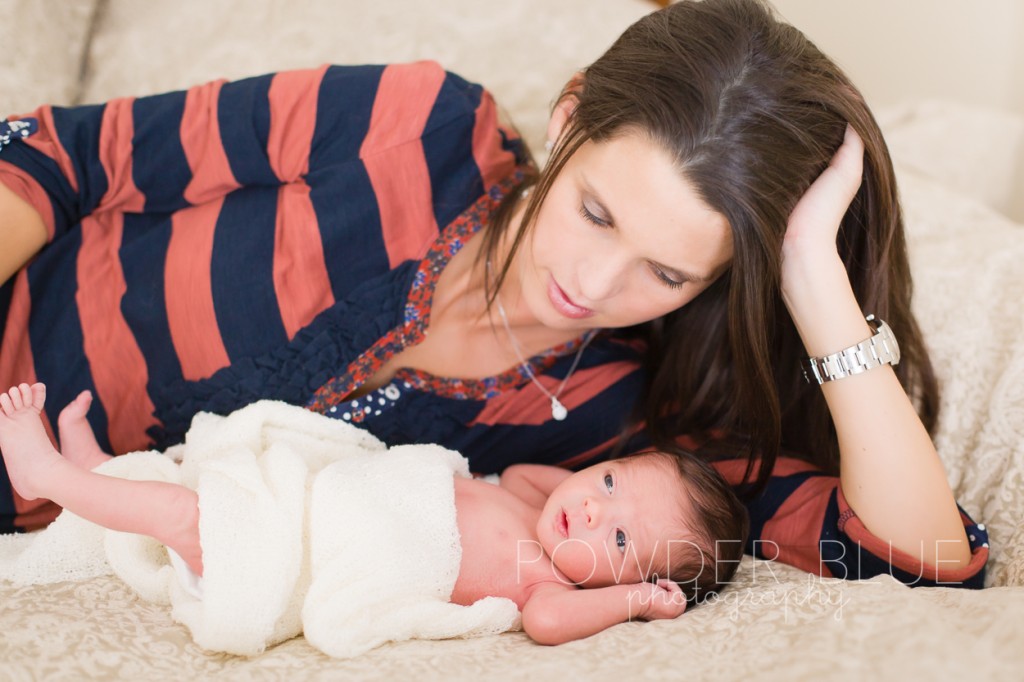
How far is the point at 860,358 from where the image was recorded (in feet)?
4.28

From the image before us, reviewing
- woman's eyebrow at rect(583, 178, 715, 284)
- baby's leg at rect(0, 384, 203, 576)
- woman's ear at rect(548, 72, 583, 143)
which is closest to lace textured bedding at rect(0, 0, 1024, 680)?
baby's leg at rect(0, 384, 203, 576)

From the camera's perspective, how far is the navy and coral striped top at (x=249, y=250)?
142 centimetres

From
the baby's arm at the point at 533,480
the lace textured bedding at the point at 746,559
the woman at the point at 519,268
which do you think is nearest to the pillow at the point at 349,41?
the lace textured bedding at the point at 746,559

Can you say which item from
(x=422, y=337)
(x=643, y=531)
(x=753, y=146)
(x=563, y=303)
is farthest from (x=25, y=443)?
(x=753, y=146)

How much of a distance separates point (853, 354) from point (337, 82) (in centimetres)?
94

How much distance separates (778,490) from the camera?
4.85 feet

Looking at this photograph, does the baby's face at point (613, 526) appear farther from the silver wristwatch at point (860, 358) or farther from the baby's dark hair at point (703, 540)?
the silver wristwatch at point (860, 358)

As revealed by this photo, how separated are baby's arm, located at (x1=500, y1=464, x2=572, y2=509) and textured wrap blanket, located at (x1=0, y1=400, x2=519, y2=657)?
0.22m

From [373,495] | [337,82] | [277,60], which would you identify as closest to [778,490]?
[373,495]

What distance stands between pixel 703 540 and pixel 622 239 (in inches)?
19.3

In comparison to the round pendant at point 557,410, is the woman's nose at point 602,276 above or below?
above

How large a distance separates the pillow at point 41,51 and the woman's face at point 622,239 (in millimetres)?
1191

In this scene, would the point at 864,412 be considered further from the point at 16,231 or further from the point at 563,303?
the point at 16,231

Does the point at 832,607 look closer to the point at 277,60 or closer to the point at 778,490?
the point at 778,490
